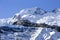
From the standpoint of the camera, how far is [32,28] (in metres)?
13.1

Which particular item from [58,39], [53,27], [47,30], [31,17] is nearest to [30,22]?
[31,17]

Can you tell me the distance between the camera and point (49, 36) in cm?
1184

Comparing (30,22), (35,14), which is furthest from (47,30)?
(35,14)

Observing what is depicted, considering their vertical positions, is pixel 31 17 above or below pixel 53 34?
above

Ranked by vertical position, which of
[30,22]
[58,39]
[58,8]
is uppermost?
[58,8]

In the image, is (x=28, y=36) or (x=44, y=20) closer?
(x=28, y=36)

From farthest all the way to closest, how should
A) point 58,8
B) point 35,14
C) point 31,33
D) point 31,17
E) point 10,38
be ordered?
point 58,8 → point 35,14 → point 31,17 → point 31,33 → point 10,38

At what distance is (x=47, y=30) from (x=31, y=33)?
101 cm

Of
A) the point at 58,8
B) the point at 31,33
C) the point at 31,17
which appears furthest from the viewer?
the point at 58,8

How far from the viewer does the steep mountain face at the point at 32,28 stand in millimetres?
11820

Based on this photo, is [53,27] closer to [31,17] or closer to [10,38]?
[31,17]

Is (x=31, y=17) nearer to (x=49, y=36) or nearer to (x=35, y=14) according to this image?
(x=35, y=14)

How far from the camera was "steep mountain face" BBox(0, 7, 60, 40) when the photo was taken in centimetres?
1182

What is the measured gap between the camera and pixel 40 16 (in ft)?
52.4
